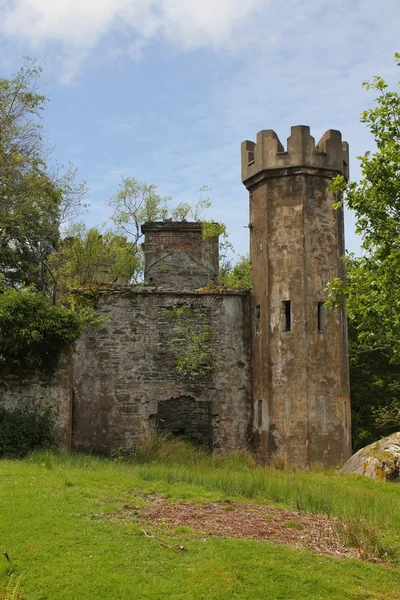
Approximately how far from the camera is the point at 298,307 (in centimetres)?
1886

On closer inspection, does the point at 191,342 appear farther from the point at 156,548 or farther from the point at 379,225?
the point at 156,548

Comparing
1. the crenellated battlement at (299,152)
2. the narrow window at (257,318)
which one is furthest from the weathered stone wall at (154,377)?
the crenellated battlement at (299,152)

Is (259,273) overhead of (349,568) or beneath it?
overhead

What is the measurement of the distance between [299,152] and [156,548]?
531 inches

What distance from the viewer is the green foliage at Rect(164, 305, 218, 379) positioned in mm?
19625

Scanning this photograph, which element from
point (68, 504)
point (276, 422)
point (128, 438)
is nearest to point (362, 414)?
point (276, 422)

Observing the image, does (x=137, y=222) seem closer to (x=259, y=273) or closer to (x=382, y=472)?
(x=259, y=273)

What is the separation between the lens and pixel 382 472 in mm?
14711

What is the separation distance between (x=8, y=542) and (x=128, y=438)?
1049cm

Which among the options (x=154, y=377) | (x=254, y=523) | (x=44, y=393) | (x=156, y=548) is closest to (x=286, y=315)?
(x=154, y=377)

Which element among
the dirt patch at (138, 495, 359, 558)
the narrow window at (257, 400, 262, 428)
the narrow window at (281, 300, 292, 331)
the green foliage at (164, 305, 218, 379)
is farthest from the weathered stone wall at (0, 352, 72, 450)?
the dirt patch at (138, 495, 359, 558)

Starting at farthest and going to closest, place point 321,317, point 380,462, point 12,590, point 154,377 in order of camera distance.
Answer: point 154,377
point 321,317
point 380,462
point 12,590

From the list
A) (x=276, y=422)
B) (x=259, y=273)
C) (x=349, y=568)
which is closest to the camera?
(x=349, y=568)

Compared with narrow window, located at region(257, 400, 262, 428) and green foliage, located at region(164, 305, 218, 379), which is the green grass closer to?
narrow window, located at region(257, 400, 262, 428)
